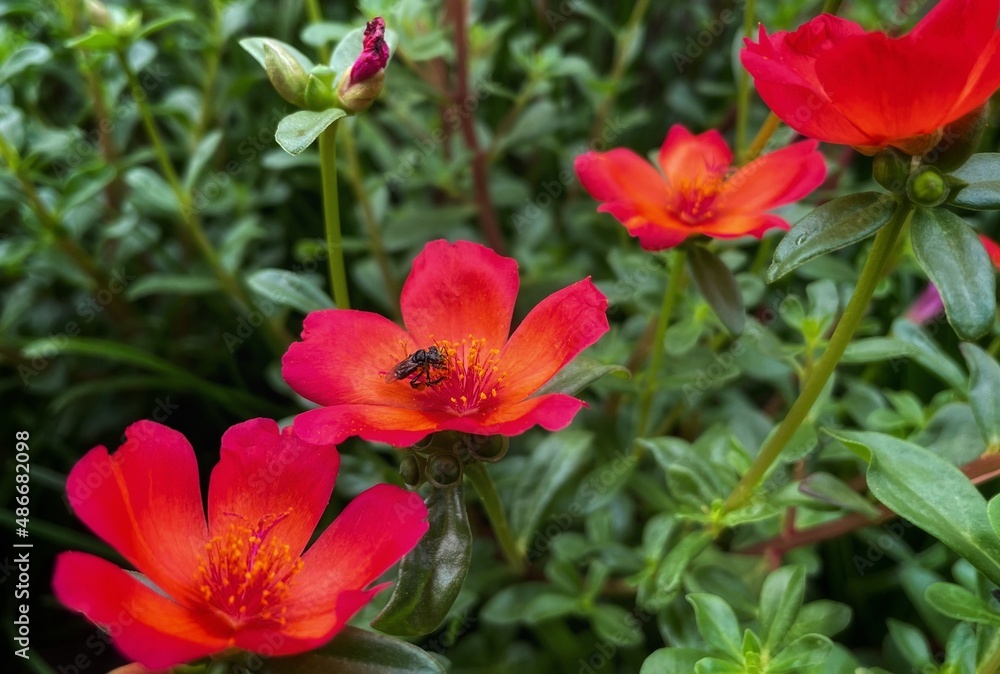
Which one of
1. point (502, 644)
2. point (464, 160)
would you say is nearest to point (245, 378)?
point (464, 160)

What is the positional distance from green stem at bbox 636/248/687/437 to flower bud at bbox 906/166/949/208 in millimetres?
301

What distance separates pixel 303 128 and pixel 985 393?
698 mm

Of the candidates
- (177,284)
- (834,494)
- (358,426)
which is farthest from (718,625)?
(177,284)

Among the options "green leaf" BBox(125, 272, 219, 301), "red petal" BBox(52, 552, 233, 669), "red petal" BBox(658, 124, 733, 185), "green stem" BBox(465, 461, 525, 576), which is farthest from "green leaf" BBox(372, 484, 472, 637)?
"green leaf" BBox(125, 272, 219, 301)

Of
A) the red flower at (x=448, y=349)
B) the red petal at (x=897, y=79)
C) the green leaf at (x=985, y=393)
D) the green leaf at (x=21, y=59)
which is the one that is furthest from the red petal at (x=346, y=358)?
the green leaf at (x=21, y=59)

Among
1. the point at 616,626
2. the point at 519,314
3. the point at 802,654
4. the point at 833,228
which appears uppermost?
the point at 833,228

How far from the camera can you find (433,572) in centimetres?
70

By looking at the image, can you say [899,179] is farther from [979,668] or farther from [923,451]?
[979,668]

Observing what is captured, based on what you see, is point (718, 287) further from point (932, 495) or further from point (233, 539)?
point (233, 539)

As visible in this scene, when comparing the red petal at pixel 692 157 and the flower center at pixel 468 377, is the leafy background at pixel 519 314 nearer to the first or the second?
the red petal at pixel 692 157

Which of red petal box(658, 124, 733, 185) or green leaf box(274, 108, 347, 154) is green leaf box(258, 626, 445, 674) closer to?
green leaf box(274, 108, 347, 154)

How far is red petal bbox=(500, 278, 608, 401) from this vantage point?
698mm

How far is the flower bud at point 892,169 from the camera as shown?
64 cm

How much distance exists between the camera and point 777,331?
1.36 m
